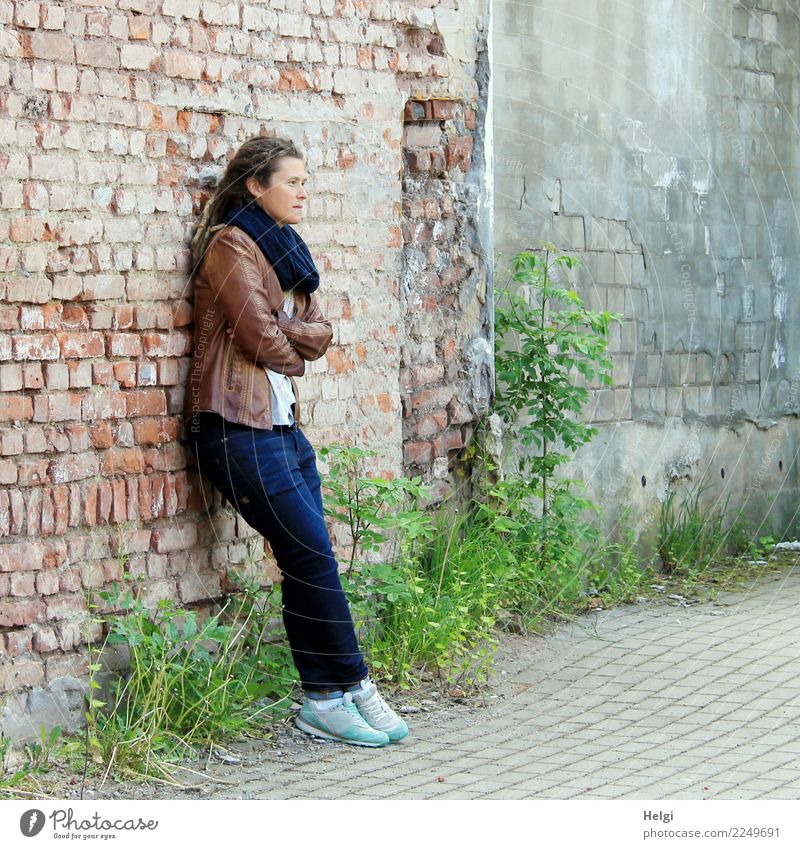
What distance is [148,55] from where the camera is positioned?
5.18 meters

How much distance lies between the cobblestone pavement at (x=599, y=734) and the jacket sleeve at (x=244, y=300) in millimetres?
1376

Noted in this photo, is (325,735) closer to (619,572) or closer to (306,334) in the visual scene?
(306,334)

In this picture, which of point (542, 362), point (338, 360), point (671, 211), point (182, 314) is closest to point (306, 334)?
point (182, 314)

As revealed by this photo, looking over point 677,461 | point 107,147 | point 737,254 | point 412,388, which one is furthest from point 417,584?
point 737,254

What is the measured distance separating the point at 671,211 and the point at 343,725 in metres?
4.19

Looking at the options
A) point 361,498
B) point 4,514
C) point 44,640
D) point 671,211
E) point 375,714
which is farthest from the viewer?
point 671,211

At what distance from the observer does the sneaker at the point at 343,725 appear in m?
5.21

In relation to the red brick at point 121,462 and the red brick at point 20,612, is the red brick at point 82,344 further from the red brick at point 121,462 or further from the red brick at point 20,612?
the red brick at point 20,612

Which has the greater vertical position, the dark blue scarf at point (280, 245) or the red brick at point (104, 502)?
the dark blue scarf at point (280, 245)

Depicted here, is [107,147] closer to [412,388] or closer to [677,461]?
A: [412,388]

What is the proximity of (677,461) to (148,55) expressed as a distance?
14.2 ft

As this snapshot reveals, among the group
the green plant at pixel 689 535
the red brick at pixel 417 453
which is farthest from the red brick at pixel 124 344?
the green plant at pixel 689 535

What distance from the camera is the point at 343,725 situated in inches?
205

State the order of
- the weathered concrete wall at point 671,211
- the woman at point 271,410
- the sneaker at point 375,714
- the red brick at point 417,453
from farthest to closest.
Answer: the weathered concrete wall at point 671,211, the red brick at point 417,453, the sneaker at point 375,714, the woman at point 271,410
